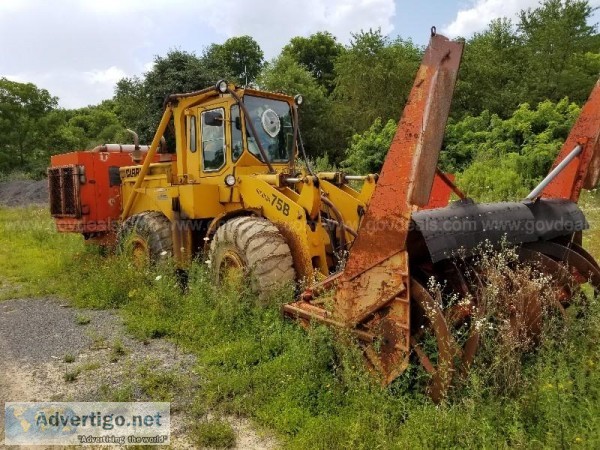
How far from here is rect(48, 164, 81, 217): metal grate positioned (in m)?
9.29

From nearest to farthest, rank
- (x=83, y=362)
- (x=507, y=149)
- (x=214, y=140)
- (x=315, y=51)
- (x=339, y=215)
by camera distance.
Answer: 1. (x=83, y=362)
2. (x=339, y=215)
3. (x=214, y=140)
4. (x=507, y=149)
5. (x=315, y=51)

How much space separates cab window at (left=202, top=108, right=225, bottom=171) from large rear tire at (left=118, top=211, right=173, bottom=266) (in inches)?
44.0

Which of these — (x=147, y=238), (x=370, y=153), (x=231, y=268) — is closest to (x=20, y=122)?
(x=370, y=153)

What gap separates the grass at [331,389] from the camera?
3.08 m

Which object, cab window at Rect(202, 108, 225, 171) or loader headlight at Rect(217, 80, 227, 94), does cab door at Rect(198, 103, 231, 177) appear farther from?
loader headlight at Rect(217, 80, 227, 94)

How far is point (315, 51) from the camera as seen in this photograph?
42.8m

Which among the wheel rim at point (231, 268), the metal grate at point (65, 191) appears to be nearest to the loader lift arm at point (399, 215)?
the wheel rim at point (231, 268)

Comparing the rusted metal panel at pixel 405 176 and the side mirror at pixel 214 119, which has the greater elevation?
the side mirror at pixel 214 119

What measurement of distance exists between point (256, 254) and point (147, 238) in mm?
2655

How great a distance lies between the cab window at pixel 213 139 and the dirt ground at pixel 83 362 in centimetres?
240

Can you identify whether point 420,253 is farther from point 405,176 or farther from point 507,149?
point 507,149

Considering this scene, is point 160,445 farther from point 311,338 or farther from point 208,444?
point 311,338

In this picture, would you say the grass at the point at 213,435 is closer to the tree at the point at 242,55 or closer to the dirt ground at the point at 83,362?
the dirt ground at the point at 83,362

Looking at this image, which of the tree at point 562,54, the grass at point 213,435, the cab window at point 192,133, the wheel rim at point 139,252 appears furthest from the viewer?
the tree at point 562,54
